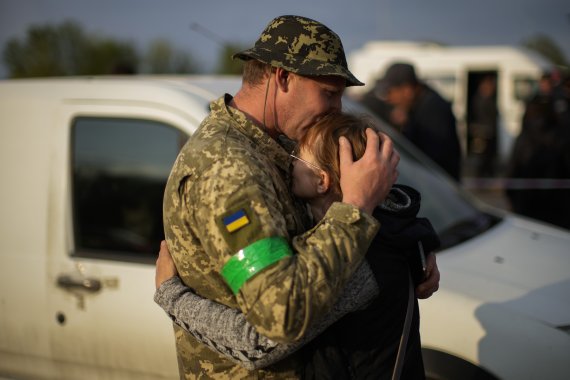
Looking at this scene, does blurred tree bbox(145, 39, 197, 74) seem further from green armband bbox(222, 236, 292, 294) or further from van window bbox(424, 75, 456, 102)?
green armband bbox(222, 236, 292, 294)

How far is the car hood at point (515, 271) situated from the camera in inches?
98.7

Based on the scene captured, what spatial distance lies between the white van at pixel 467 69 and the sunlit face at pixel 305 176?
1295 centimetres

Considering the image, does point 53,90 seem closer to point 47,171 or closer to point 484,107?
point 47,171

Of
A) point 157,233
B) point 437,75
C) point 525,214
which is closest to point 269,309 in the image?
point 157,233

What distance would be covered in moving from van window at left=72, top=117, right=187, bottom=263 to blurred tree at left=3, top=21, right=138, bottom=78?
27.7 feet

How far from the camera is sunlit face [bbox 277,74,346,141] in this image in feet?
6.17

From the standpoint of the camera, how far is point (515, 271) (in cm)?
279

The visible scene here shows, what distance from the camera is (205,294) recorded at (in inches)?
72.1

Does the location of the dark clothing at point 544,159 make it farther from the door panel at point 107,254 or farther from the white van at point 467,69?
the white van at point 467,69

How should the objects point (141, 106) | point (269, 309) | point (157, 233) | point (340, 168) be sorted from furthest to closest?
1. point (157, 233)
2. point (141, 106)
3. point (340, 168)
4. point (269, 309)

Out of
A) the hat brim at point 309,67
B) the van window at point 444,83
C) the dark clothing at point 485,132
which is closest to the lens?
the hat brim at point 309,67

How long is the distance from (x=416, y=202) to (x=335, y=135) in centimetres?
31

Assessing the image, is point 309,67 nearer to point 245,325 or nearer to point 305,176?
point 305,176

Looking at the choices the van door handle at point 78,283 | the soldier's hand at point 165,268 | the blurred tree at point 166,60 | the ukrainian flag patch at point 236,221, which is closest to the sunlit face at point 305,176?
the ukrainian flag patch at point 236,221
